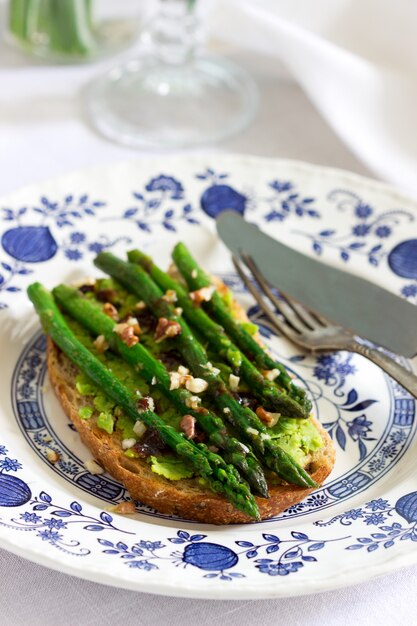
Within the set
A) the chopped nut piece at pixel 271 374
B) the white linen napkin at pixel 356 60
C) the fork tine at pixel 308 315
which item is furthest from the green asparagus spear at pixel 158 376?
the white linen napkin at pixel 356 60

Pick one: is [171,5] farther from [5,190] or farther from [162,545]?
[162,545]

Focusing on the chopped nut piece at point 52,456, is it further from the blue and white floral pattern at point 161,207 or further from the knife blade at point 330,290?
the blue and white floral pattern at point 161,207

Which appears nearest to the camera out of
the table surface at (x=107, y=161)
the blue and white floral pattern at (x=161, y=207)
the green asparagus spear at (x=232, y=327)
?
the table surface at (x=107, y=161)

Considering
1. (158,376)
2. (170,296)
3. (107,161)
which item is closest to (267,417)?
(158,376)

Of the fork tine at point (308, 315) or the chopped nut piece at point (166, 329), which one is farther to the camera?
the fork tine at point (308, 315)

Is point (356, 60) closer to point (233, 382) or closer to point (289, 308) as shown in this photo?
point (289, 308)

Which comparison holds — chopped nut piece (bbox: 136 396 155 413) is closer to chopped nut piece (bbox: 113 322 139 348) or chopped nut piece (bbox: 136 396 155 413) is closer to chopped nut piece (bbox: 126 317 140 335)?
chopped nut piece (bbox: 113 322 139 348)
